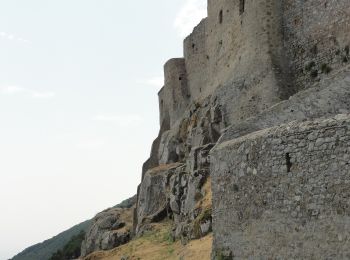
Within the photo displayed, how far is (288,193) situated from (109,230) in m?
29.8

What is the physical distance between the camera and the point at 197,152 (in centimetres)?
2573

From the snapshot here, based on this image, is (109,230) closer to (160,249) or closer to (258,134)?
(160,249)

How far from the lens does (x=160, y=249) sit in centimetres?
2198

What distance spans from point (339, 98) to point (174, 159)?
2441cm

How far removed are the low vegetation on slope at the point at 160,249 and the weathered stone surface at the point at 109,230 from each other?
6377mm

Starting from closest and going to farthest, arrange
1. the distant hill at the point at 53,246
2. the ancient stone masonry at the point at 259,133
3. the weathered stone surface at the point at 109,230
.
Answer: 1. the ancient stone masonry at the point at 259,133
2. the weathered stone surface at the point at 109,230
3. the distant hill at the point at 53,246

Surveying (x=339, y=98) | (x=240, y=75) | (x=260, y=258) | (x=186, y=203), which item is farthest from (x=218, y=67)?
(x=260, y=258)

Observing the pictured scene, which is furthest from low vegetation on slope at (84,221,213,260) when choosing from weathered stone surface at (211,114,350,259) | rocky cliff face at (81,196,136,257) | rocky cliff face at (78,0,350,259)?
rocky cliff face at (81,196,136,257)

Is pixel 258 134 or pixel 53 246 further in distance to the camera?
pixel 53 246

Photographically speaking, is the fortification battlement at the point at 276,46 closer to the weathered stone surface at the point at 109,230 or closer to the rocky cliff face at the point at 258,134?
the rocky cliff face at the point at 258,134

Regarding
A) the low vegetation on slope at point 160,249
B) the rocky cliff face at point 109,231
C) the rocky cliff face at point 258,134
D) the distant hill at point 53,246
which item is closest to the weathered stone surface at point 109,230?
the rocky cliff face at point 109,231

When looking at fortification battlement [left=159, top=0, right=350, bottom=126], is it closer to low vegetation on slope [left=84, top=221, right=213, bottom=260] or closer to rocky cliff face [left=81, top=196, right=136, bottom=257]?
low vegetation on slope [left=84, top=221, right=213, bottom=260]

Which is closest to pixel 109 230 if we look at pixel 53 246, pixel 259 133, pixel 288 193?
pixel 259 133

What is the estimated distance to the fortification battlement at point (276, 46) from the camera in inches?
905
